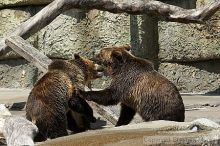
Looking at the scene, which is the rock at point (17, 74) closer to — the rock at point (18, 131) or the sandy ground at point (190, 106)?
the sandy ground at point (190, 106)

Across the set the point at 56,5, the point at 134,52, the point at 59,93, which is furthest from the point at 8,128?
the point at 134,52

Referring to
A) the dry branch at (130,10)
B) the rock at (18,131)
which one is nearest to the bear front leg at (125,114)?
the rock at (18,131)

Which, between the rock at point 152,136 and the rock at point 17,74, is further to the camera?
the rock at point 17,74

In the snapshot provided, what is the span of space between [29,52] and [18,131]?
2.85 m

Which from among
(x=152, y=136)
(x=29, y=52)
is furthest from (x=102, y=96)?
(x=29, y=52)

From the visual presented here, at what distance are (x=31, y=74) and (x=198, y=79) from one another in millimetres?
2992

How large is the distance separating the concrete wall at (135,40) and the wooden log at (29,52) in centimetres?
249

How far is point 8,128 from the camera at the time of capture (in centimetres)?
531

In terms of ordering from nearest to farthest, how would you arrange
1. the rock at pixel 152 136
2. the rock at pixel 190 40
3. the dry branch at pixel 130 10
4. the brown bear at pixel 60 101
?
the rock at pixel 152 136
the brown bear at pixel 60 101
the dry branch at pixel 130 10
the rock at pixel 190 40

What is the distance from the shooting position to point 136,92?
6125 millimetres

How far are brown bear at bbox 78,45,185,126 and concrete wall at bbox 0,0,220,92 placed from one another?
3.59 meters

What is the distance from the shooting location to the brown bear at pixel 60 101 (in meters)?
5.62

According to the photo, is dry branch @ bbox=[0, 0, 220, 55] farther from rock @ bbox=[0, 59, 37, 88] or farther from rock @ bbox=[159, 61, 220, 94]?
rock @ bbox=[0, 59, 37, 88]

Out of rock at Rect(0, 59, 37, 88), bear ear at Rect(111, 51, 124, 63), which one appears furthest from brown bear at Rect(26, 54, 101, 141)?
rock at Rect(0, 59, 37, 88)
